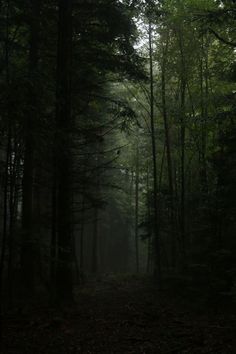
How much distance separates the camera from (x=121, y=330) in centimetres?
886

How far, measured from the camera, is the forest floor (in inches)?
290

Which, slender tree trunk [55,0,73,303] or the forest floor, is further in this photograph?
slender tree trunk [55,0,73,303]

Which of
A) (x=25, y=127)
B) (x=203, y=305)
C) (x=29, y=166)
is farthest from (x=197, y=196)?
(x=25, y=127)

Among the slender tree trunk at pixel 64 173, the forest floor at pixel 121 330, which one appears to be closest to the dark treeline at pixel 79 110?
the slender tree trunk at pixel 64 173

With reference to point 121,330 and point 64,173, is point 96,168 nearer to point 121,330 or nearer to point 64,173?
point 64,173

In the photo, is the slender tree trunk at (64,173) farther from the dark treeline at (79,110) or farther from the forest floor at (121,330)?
the forest floor at (121,330)

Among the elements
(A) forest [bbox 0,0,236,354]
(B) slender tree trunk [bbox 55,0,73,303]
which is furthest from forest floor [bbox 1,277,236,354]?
(B) slender tree trunk [bbox 55,0,73,303]

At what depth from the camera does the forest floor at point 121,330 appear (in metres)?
7.36

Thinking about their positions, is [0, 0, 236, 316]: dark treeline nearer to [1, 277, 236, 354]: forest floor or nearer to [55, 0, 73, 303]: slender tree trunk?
[55, 0, 73, 303]: slender tree trunk

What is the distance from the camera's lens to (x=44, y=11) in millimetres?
12562

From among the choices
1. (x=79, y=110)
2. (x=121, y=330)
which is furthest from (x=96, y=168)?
(x=121, y=330)

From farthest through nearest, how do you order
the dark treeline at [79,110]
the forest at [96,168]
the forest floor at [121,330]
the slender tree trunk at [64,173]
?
1. the slender tree trunk at [64,173]
2. the dark treeline at [79,110]
3. the forest at [96,168]
4. the forest floor at [121,330]

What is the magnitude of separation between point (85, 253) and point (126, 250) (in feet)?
17.9

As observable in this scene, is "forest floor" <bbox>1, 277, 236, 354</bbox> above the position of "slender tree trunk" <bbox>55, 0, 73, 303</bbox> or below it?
below
